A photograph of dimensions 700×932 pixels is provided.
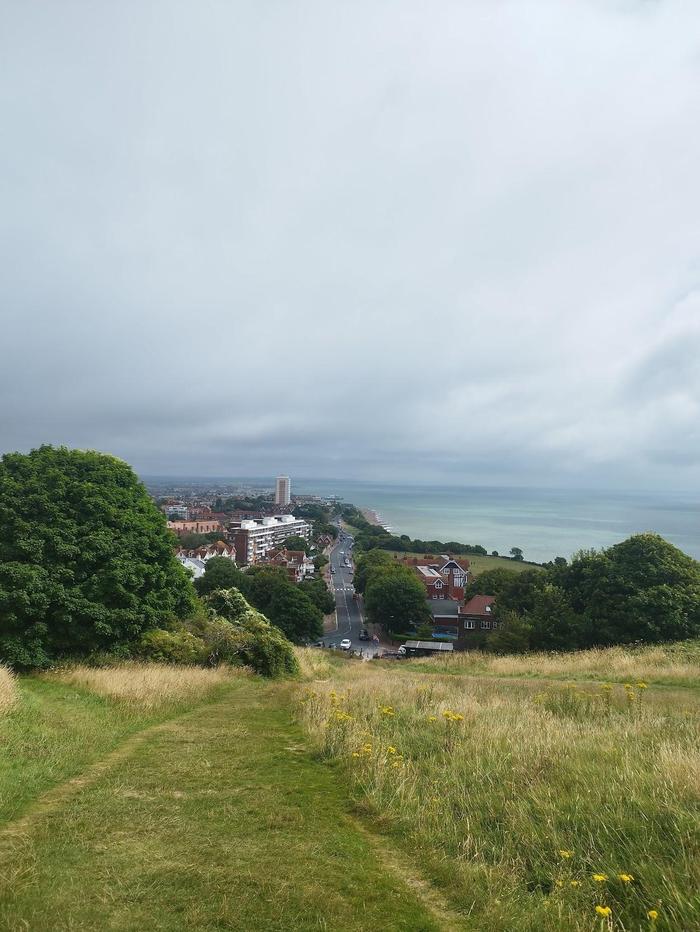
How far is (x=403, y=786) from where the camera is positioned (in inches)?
214

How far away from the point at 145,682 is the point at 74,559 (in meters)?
4.19

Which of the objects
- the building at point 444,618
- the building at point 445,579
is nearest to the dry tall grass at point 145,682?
the building at point 444,618

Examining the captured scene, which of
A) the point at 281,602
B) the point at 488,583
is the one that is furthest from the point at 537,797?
the point at 488,583

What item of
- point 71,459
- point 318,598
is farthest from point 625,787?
point 318,598

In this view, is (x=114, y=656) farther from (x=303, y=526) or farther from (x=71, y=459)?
(x=303, y=526)

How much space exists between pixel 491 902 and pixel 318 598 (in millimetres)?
57363

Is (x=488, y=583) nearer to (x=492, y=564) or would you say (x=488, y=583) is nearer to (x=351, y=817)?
(x=492, y=564)

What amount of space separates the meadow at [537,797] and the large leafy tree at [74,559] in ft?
20.5

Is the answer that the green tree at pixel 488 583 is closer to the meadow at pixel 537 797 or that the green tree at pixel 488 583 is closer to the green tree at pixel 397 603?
the green tree at pixel 397 603

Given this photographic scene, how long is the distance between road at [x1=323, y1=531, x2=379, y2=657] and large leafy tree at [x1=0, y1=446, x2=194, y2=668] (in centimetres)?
3690

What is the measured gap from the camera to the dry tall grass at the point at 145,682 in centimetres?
949

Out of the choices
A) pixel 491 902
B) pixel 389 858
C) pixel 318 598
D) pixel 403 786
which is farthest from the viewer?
pixel 318 598

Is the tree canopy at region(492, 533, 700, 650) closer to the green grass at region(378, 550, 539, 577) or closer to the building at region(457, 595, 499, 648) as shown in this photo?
the building at region(457, 595, 499, 648)

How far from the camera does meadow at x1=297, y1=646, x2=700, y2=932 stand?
3.65m
